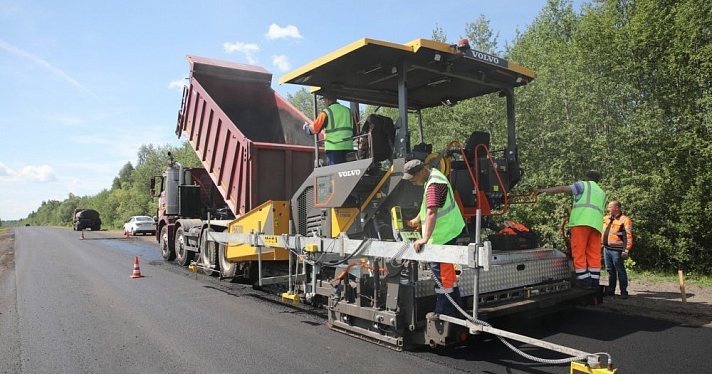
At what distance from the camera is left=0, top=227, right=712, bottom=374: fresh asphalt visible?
3969mm

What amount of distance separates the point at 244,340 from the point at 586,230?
12.7ft

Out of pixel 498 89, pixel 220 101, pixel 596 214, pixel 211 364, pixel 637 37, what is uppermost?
pixel 637 37

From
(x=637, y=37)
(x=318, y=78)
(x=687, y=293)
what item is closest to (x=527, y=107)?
(x=637, y=37)

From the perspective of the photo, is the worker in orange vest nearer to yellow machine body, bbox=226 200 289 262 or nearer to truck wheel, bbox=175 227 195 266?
yellow machine body, bbox=226 200 289 262

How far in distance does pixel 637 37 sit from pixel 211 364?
10626 mm

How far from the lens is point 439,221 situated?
4125 millimetres

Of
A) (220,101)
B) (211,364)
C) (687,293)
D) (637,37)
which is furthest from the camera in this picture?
(637,37)

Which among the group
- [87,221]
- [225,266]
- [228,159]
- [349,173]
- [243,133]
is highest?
[243,133]

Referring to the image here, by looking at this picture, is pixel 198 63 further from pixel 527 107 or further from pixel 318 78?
pixel 527 107

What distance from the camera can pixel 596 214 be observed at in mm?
5457

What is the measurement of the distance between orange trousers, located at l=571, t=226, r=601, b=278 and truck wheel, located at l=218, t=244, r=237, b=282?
208 inches

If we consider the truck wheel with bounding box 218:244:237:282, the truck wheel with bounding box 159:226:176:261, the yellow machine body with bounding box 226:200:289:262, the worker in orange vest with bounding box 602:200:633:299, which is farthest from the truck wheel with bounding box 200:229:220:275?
the worker in orange vest with bounding box 602:200:633:299

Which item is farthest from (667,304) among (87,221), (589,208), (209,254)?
(87,221)

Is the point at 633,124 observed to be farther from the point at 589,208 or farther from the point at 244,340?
the point at 244,340
